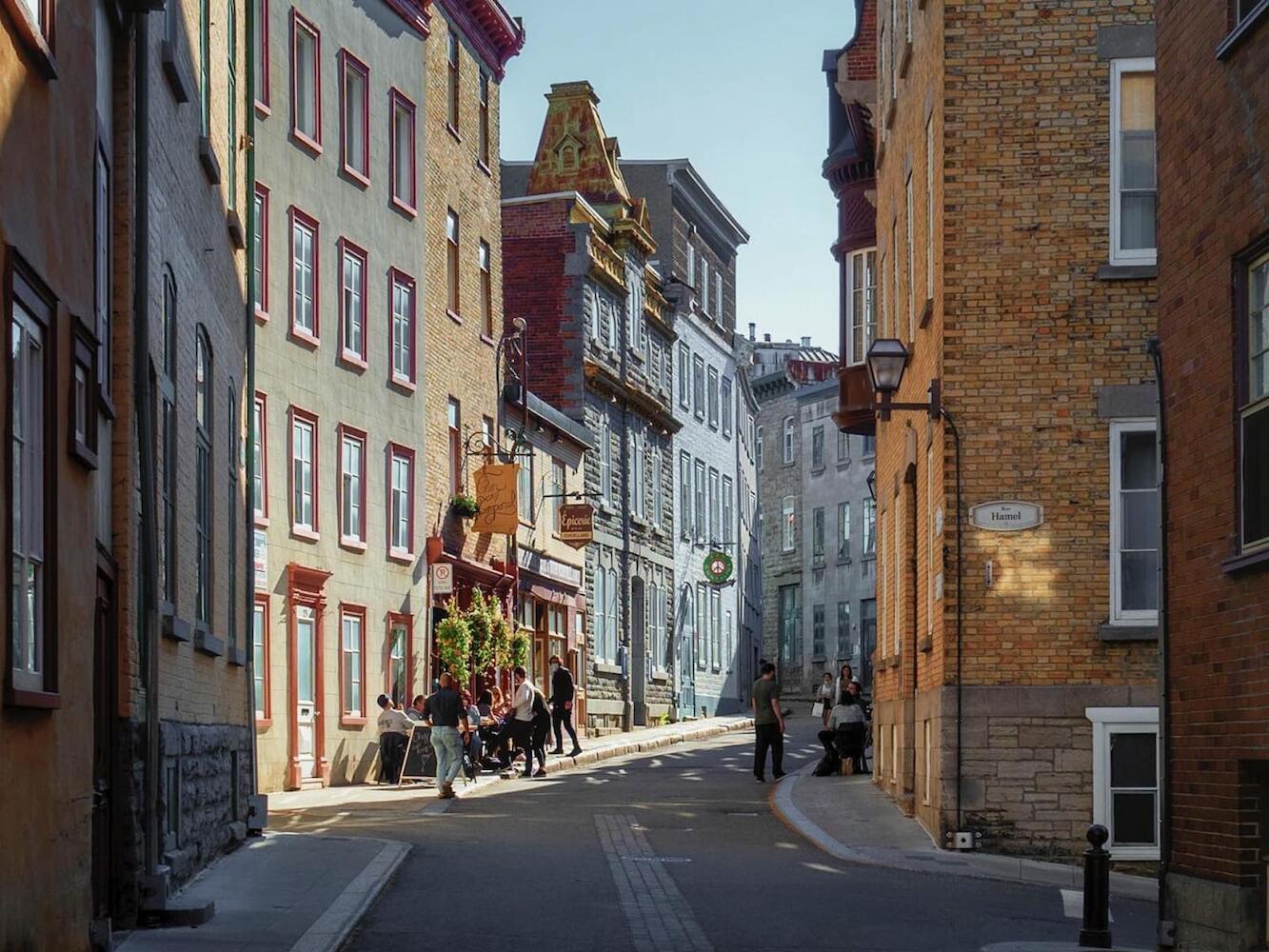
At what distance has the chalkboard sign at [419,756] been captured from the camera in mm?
31875

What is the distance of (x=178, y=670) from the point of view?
15375 millimetres

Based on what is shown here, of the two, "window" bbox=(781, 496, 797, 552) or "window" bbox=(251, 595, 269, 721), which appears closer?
"window" bbox=(251, 595, 269, 721)

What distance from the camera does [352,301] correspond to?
109ft

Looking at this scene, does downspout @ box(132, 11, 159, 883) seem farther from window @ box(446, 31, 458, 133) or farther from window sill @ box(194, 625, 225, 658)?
window @ box(446, 31, 458, 133)

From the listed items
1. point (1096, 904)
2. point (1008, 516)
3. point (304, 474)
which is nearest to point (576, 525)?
point (304, 474)

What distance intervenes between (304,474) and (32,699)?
21850mm

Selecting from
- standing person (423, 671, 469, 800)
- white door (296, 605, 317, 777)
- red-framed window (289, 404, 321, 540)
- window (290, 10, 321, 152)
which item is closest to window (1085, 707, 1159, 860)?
standing person (423, 671, 469, 800)

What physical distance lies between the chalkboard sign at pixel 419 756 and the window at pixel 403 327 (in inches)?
226

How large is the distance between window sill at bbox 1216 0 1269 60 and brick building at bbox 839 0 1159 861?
23.2ft

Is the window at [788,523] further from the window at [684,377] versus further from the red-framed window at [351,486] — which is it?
the red-framed window at [351,486]

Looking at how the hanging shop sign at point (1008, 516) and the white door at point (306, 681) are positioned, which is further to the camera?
the white door at point (306, 681)

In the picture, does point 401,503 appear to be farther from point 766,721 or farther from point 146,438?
point 146,438

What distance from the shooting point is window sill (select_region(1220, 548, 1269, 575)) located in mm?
11453

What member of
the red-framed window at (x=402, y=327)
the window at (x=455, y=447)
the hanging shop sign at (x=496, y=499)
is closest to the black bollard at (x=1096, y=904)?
the red-framed window at (x=402, y=327)
